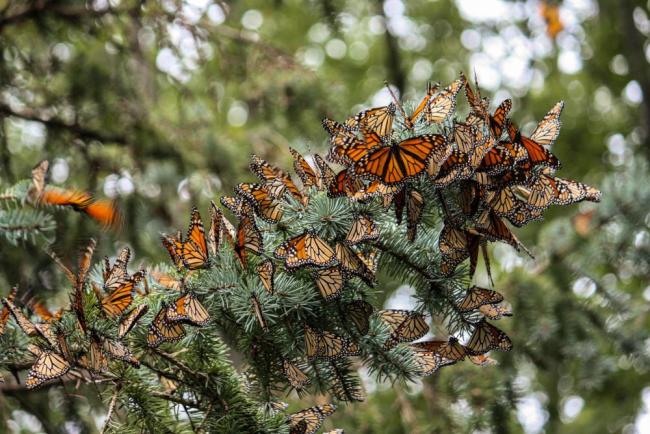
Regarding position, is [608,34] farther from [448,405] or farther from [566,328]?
[448,405]

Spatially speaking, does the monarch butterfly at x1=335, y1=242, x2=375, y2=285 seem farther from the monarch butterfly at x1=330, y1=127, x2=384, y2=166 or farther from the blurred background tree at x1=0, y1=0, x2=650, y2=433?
the blurred background tree at x1=0, y1=0, x2=650, y2=433

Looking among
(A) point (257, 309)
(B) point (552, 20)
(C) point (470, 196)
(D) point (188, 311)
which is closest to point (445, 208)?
(C) point (470, 196)

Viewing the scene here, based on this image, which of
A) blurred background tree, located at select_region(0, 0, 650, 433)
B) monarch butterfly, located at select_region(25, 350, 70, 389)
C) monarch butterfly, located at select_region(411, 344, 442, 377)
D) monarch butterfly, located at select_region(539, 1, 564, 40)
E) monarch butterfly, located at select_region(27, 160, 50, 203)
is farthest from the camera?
monarch butterfly, located at select_region(539, 1, 564, 40)

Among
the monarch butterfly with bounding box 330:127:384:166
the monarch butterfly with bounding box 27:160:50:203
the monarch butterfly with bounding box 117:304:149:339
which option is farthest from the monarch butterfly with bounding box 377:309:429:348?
the monarch butterfly with bounding box 27:160:50:203

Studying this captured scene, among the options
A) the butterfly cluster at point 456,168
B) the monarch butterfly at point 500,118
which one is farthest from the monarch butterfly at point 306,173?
the monarch butterfly at point 500,118

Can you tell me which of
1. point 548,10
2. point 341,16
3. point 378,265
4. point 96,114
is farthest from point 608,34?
point 378,265

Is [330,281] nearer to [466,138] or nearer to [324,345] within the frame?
[324,345]
